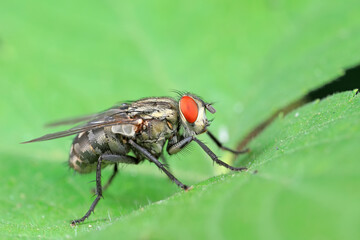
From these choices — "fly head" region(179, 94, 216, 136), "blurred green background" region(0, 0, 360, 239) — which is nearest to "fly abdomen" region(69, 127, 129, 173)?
"blurred green background" region(0, 0, 360, 239)

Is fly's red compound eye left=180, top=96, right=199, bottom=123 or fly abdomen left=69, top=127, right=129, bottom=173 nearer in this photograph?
fly's red compound eye left=180, top=96, right=199, bottom=123

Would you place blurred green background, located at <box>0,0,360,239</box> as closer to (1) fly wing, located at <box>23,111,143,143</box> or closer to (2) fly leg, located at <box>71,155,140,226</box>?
(2) fly leg, located at <box>71,155,140,226</box>

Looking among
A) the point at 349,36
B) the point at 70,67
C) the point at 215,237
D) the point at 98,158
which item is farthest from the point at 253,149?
the point at 70,67

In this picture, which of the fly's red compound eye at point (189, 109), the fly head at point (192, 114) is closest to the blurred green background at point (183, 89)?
the fly head at point (192, 114)

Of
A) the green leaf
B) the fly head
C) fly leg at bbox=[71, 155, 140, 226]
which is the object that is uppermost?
the green leaf

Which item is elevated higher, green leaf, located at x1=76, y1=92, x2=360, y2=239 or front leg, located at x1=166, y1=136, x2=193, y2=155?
green leaf, located at x1=76, y1=92, x2=360, y2=239

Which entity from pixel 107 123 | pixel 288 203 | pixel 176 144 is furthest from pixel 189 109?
pixel 288 203
